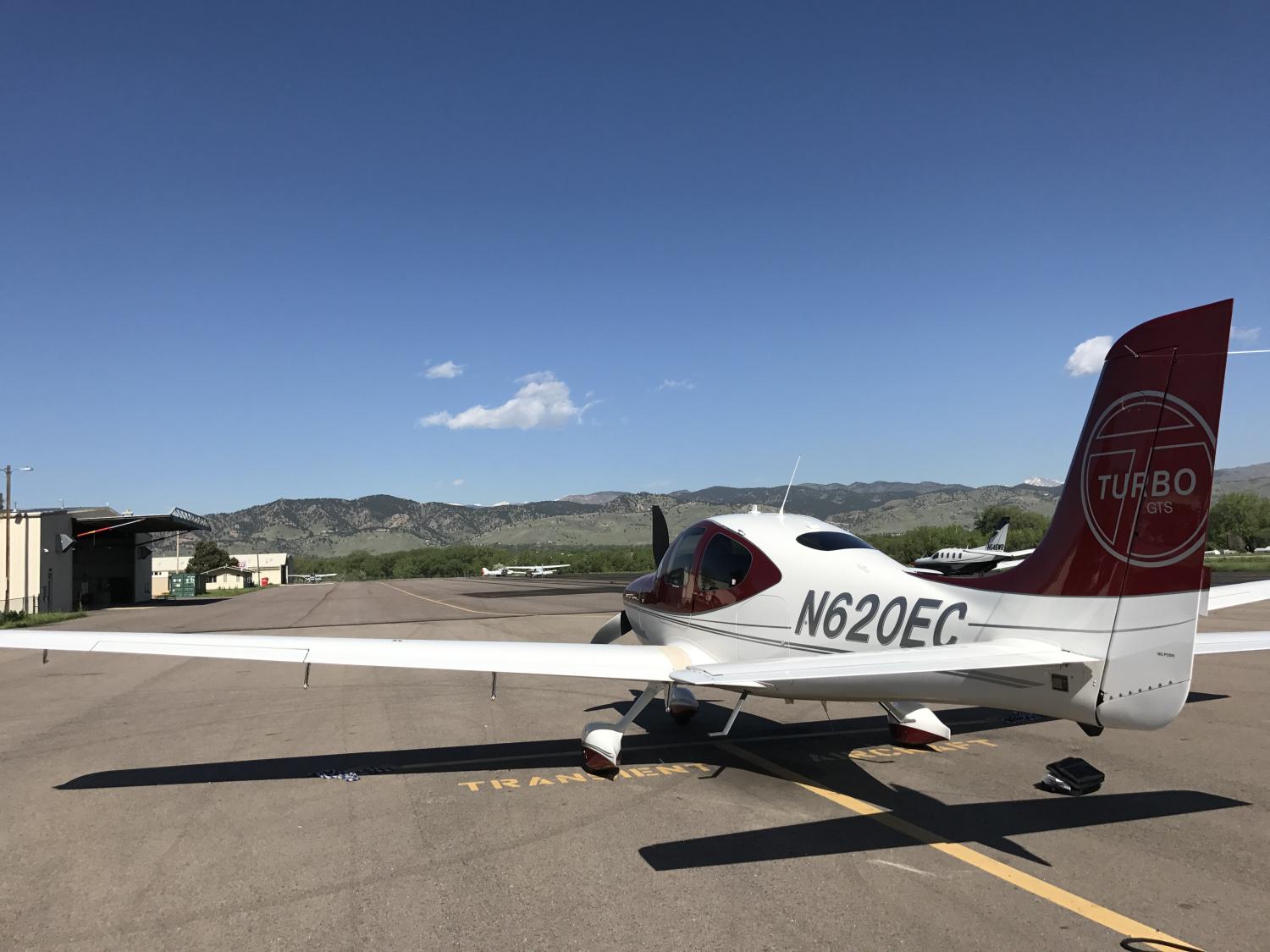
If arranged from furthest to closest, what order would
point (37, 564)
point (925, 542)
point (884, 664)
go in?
point (925, 542) → point (37, 564) → point (884, 664)

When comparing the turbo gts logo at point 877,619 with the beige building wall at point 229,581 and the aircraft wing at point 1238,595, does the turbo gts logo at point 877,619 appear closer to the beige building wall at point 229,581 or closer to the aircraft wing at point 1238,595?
the aircraft wing at point 1238,595

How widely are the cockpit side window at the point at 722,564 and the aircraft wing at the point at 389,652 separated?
0.84 meters

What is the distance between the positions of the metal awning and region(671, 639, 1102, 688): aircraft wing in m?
43.7

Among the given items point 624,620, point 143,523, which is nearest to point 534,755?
point 624,620

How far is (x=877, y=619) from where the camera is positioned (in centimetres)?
614

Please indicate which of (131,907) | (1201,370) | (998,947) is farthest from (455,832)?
(1201,370)

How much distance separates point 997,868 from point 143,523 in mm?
52305

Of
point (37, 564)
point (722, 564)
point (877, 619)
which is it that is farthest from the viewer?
point (37, 564)

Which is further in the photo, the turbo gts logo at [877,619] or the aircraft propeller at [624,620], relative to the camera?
the aircraft propeller at [624,620]

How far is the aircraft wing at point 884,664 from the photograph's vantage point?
4453 millimetres

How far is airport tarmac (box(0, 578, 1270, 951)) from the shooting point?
4.27 metres

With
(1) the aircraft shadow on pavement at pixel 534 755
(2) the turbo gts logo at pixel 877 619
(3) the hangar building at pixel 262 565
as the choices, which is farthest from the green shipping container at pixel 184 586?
(2) the turbo gts logo at pixel 877 619

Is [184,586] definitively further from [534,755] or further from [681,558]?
[681,558]

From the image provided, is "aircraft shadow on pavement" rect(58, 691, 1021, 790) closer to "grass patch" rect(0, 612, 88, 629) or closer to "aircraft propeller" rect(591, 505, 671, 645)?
"aircraft propeller" rect(591, 505, 671, 645)
